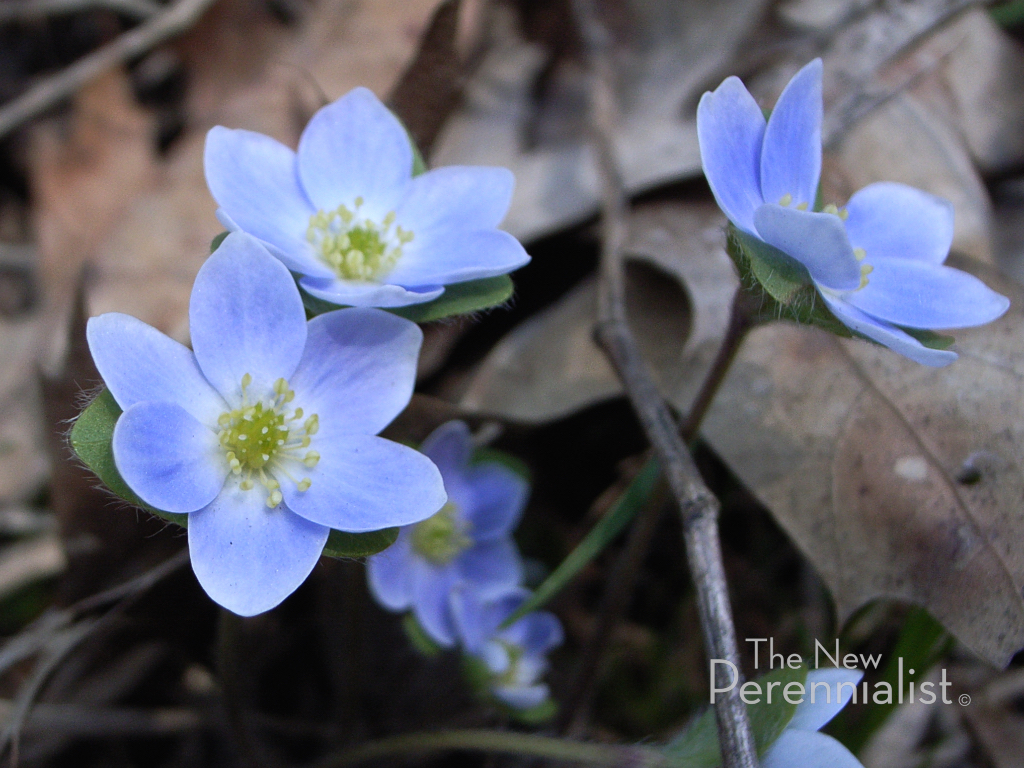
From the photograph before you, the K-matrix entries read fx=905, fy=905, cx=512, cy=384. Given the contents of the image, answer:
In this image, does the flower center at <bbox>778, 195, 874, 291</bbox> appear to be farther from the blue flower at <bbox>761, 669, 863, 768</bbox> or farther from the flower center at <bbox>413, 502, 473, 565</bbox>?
the flower center at <bbox>413, 502, 473, 565</bbox>

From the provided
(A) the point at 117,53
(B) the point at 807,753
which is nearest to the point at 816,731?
(B) the point at 807,753

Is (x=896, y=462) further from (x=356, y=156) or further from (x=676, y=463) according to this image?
(x=356, y=156)

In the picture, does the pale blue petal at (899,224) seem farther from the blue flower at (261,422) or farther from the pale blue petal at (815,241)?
the blue flower at (261,422)

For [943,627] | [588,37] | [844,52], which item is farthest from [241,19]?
[943,627]

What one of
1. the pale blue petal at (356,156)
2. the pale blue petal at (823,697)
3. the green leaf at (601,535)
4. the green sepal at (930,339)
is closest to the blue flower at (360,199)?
the pale blue petal at (356,156)

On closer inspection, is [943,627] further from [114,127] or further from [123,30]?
[123,30]

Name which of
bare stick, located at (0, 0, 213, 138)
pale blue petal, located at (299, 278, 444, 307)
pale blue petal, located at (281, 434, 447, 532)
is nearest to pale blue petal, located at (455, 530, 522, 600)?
pale blue petal, located at (281, 434, 447, 532)

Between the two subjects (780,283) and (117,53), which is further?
(117,53)
